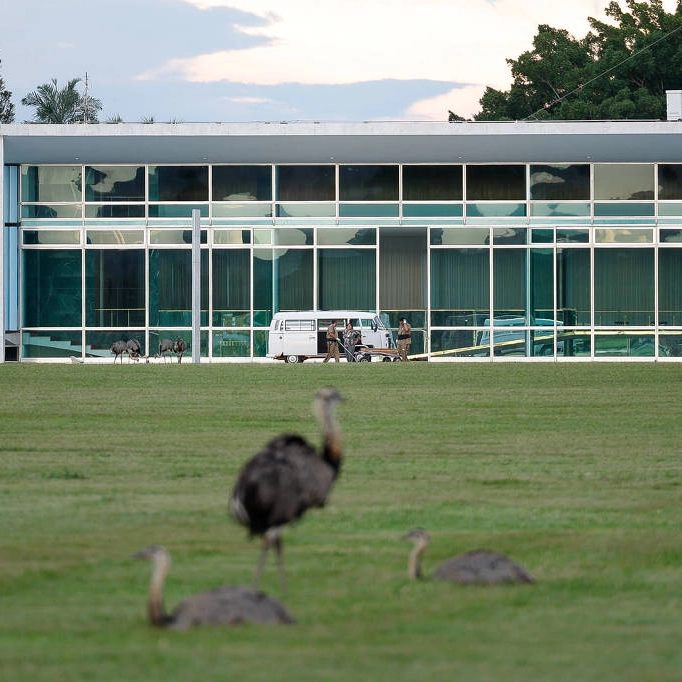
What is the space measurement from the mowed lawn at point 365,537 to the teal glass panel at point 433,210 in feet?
64.4

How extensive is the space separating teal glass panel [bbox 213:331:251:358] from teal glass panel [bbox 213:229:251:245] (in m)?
2.60

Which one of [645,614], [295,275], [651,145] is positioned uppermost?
[651,145]

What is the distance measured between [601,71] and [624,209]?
110ft

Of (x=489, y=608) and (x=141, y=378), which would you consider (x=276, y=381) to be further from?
(x=489, y=608)

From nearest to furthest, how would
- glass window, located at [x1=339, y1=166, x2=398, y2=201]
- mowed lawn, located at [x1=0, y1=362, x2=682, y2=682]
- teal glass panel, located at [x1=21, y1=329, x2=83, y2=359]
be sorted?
1. mowed lawn, located at [x1=0, y1=362, x2=682, y2=682]
2. teal glass panel, located at [x1=21, y1=329, x2=83, y2=359]
3. glass window, located at [x1=339, y1=166, x2=398, y2=201]

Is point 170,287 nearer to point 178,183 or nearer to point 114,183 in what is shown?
point 178,183

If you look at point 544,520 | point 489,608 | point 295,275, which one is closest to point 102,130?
point 295,275

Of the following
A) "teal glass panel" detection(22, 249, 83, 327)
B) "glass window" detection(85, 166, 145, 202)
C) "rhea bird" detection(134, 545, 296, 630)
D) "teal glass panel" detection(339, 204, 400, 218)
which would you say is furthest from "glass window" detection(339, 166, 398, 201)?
"rhea bird" detection(134, 545, 296, 630)

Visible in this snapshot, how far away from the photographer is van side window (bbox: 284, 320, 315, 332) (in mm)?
41062

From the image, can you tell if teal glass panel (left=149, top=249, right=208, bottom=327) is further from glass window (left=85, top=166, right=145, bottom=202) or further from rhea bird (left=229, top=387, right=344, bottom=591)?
rhea bird (left=229, top=387, right=344, bottom=591)

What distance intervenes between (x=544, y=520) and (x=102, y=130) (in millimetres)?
29343

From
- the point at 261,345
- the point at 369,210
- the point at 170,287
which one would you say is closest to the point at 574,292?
the point at 369,210

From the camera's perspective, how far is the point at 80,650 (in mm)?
6801

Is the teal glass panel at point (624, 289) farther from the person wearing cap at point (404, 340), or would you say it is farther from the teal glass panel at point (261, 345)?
the teal glass panel at point (261, 345)
